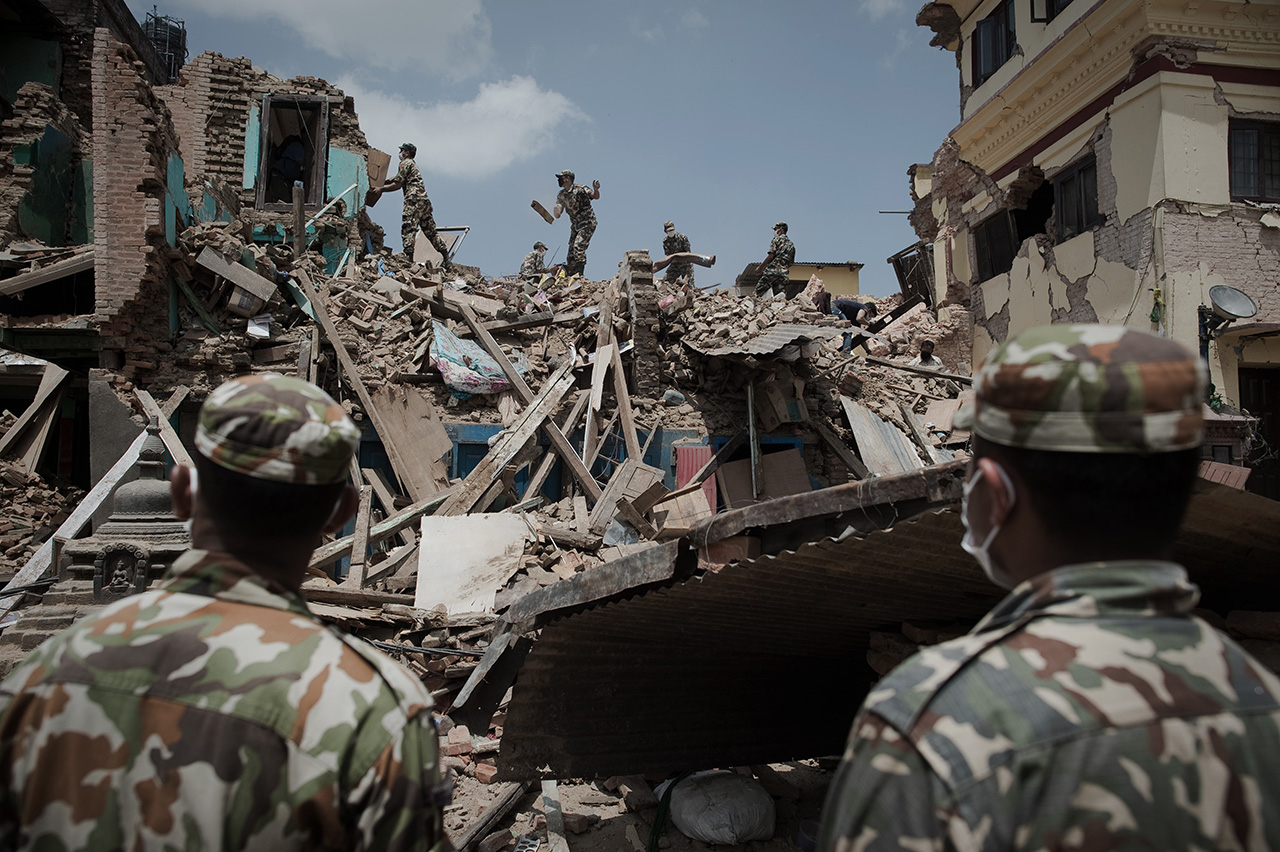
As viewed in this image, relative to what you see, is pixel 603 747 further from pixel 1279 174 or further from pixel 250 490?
pixel 1279 174

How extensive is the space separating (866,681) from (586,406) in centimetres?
773

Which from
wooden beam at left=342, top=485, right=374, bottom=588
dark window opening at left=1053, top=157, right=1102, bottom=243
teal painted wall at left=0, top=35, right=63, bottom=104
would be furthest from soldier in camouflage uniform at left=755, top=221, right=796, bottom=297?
teal painted wall at left=0, top=35, right=63, bottom=104

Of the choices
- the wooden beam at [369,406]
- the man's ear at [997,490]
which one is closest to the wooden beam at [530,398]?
the wooden beam at [369,406]

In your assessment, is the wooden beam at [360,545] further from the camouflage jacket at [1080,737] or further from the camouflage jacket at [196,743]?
the camouflage jacket at [1080,737]

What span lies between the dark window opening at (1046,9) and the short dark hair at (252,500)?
15214mm

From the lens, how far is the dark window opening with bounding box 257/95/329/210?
18641mm

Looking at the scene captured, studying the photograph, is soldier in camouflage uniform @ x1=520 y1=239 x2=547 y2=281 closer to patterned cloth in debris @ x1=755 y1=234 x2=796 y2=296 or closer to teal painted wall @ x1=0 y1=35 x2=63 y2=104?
patterned cloth in debris @ x1=755 y1=234 x2=796 y2=296

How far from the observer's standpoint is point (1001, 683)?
115 centimetres

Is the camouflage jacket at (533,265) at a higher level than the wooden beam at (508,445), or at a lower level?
higher

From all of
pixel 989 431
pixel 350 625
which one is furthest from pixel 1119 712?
pixel 350 625

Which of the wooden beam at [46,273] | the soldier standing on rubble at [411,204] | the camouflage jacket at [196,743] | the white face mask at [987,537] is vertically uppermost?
the soldier standing on rubble at [411,204]

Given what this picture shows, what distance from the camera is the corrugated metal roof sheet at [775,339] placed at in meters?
12.0

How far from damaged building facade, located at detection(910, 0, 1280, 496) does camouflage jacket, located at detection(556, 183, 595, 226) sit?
8.83 m

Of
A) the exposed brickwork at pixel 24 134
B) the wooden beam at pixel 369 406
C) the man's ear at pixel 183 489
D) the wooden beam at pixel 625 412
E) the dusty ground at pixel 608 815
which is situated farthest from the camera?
the exposed brickwork at pixel 24 134
